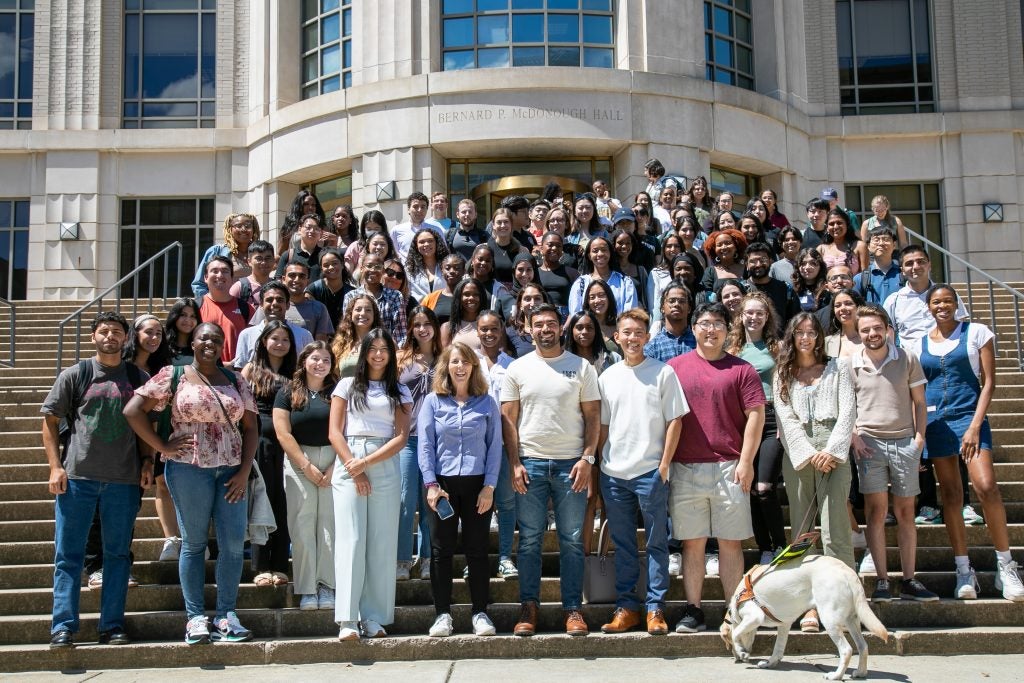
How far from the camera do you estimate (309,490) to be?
23.0ft

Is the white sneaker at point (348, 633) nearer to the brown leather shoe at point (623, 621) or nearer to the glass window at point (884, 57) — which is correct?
the brown leather shoe at point (623, 621)

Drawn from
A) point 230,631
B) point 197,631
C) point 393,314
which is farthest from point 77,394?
point 393,314

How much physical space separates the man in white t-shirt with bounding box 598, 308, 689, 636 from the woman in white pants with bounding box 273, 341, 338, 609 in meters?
1.91

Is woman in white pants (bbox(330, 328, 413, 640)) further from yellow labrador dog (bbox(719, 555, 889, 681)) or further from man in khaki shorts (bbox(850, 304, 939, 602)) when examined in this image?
man in khaki shorts (bbox(850, 304, 939, 602))

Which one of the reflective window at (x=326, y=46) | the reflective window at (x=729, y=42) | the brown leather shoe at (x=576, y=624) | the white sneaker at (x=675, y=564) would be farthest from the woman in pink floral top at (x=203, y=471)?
the reflective window at (x=729, y=42)

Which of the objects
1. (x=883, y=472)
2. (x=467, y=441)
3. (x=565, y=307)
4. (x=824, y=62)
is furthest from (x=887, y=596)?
(x=824, y=62)

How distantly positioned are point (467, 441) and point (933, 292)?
3592 mm

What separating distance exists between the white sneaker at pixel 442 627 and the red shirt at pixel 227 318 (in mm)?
3132

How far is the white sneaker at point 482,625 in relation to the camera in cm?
662

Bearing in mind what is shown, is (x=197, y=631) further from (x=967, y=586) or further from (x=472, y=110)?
(x=472, y=110)

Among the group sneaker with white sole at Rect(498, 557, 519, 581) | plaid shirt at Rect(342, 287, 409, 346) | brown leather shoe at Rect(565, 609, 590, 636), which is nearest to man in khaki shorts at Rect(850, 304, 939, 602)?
brown leather shoe at Rect(565, 609, 590, 636)

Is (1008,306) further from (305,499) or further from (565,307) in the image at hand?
(305,499)

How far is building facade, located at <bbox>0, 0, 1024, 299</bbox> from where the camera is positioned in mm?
18094

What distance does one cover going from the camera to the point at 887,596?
6.86 metres
